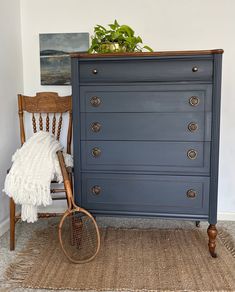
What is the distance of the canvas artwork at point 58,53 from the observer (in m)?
2.33

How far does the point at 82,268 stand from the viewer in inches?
66.4

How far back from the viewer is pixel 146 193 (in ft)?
5.82

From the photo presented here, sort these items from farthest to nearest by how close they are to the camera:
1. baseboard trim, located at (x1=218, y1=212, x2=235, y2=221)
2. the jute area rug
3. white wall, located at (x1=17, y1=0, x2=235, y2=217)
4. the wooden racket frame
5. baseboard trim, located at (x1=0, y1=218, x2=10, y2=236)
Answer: baseboard trim, located at (x1=218, y1=212, x2=235, y2=221)
white wall, located at (x1=17, y1=0, x2=235, y2=217)
baseboard trim, located at (x1=0, y1=218, x2=10, y2=236)
the wooden racket frame
the jute area rug

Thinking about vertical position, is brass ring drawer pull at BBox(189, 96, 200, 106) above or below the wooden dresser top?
below

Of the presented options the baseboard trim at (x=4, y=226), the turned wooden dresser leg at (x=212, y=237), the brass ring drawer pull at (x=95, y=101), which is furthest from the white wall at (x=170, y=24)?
the baseboard trim at (x=4, y=226)

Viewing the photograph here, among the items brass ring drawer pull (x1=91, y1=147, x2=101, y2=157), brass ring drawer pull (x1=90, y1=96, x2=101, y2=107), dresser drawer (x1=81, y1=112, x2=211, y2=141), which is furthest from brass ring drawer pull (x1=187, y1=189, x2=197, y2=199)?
brass ring drawer pull (x1=90, y1=96, x2=101, y2=107)

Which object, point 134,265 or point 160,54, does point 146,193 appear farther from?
point 160,54

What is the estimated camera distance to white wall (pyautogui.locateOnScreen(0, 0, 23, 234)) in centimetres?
213

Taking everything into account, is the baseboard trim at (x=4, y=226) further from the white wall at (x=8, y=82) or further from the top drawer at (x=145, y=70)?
the top drawer at (x=145, y=70)

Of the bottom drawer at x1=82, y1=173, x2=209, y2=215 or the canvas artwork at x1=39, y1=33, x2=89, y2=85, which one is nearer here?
the bottom drawer at x1=82, y1=173, x2=209, y2=215

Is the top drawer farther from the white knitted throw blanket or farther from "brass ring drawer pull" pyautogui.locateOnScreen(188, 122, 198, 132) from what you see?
the white knitted throw blanket

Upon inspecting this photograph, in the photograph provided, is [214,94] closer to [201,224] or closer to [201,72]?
[201,72]

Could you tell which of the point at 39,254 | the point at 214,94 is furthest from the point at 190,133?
the point at 39,254

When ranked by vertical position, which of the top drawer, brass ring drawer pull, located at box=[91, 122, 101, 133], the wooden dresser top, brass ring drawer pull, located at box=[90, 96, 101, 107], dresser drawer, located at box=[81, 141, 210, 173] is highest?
the wooden dresser top
